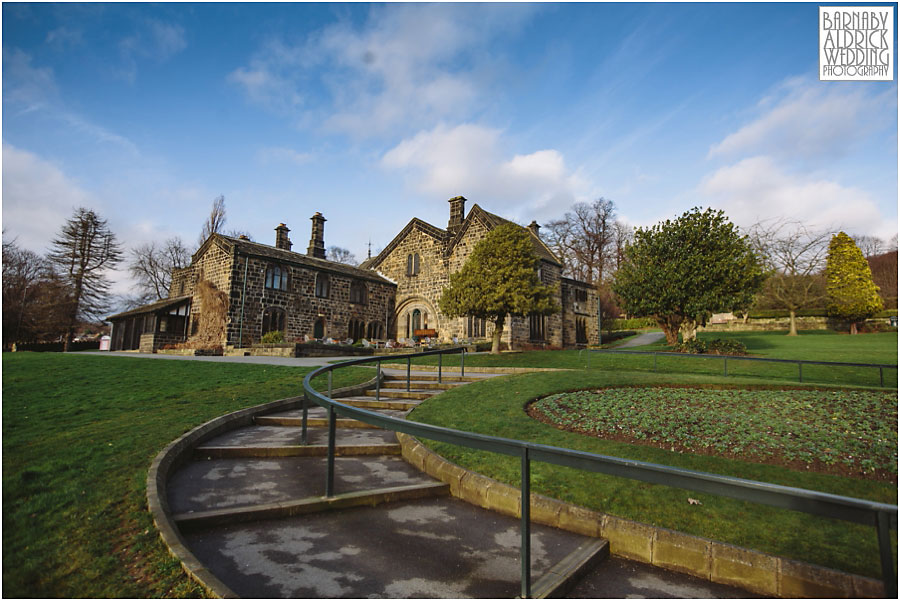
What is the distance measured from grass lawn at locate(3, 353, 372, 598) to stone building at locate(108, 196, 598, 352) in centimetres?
1550

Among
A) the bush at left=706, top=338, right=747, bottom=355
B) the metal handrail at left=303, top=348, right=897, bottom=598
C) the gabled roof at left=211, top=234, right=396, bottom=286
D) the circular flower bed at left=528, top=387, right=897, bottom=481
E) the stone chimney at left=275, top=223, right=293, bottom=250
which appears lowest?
the circular flower bed at left=528, top=387, right=897, bottom=481


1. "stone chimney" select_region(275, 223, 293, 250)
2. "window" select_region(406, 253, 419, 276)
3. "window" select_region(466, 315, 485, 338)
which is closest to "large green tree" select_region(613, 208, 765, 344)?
"window" select_region(466, 315, 485, 338)

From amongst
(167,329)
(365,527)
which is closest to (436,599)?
(365,527)

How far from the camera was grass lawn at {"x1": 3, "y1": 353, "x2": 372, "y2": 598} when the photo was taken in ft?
8.52

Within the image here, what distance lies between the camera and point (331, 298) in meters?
28.5

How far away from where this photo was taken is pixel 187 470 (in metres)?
4.91

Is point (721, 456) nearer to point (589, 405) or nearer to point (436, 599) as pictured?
point (589, 405)

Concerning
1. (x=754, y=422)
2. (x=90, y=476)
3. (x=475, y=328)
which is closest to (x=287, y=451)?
(x=90, y=476)

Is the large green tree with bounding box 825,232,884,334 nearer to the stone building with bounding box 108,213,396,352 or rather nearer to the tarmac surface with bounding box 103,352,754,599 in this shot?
the stone building with bounding box 108,213,396,352

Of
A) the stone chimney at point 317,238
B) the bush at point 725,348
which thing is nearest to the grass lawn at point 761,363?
the bush at point 725,348

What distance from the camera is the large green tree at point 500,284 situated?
19625 millimetres

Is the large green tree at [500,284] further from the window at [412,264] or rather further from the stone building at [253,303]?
the stone building at [253,303]

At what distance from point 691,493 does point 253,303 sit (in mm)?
24388

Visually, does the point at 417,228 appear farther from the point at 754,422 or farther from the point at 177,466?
the point at 177,466
